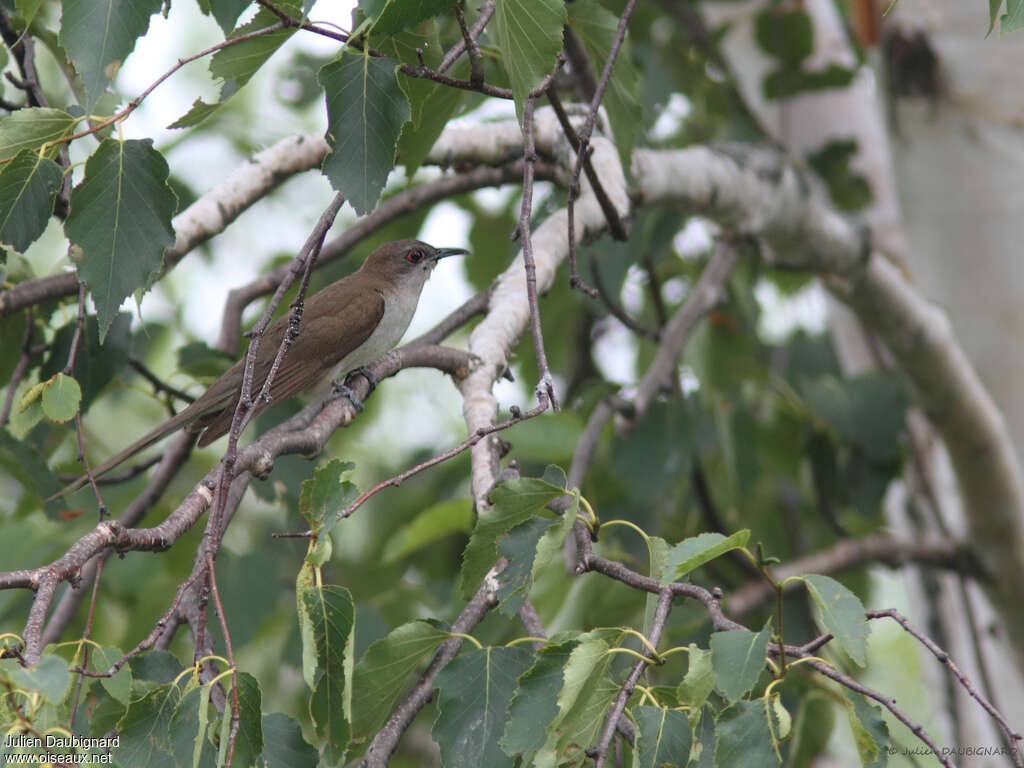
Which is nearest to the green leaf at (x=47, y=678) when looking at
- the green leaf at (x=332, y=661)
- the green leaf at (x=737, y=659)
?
the green leaf at (x=332, y=661)

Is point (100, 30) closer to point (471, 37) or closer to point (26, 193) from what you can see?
point (26, 193)

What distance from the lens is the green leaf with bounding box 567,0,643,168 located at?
11.0 feet

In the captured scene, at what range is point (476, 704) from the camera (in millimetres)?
2080

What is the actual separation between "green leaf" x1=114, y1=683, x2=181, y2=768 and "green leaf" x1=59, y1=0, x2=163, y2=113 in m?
1.19

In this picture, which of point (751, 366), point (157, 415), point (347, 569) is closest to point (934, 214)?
point (751, 366)

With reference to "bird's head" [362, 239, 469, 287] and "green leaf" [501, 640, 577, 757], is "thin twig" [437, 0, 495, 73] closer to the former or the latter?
"green leaf" [501, 640, 577, 757]

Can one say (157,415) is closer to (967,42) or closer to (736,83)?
(736,83)

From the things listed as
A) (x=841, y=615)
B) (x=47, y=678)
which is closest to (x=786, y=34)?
(x=841, y=615)

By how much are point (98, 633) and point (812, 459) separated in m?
4.12

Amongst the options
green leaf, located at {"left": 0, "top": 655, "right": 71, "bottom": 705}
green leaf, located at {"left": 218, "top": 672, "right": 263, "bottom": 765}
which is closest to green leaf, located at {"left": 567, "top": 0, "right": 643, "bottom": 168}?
green leaf, located at {"left": 218, "top": 672, "right": 263, "bottom": 765}

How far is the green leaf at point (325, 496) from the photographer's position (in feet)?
6.34

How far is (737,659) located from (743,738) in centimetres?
13

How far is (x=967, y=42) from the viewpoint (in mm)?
5363

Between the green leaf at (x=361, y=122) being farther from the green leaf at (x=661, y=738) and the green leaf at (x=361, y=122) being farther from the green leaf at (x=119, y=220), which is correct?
the green leaf at (x=661, y=738)
